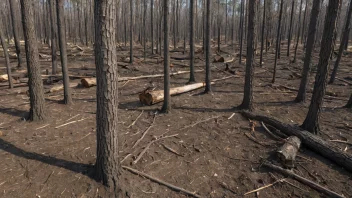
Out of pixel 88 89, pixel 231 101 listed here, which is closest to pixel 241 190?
pixel 231 101

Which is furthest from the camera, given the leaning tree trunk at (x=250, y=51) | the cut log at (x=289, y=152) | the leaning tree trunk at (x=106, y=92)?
the leaning tree trunk at (x=250, y=51)

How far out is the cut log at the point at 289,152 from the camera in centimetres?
440

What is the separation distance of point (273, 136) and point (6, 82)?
1141 cm

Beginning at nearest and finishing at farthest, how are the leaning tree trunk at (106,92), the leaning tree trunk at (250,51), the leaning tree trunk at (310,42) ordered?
the leaning tree trunk at (106,92)
the leaning tree trunk at (250,51)
the leaning tree trunk at (310,42)

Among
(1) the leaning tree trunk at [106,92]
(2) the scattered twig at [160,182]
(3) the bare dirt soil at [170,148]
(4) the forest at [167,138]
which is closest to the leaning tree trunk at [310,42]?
(4) the forest at [167,138]

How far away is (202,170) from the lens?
4.45 m

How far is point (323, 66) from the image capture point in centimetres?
537

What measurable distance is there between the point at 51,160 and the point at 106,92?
2.14 m

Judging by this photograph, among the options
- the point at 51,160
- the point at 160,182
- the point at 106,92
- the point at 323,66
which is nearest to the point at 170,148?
the point at 160,182

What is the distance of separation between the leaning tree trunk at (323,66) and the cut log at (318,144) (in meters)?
0.41

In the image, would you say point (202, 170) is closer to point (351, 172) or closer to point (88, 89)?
point (351, 172)

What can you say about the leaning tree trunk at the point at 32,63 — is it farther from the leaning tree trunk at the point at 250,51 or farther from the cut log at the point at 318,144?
the cut log at the point at 318,144

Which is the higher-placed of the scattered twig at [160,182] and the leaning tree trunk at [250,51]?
the leaning tree trunk at [250,51]

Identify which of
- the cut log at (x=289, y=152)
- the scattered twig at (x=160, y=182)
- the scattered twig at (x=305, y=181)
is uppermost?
the cut log at (x=289, y=152)
